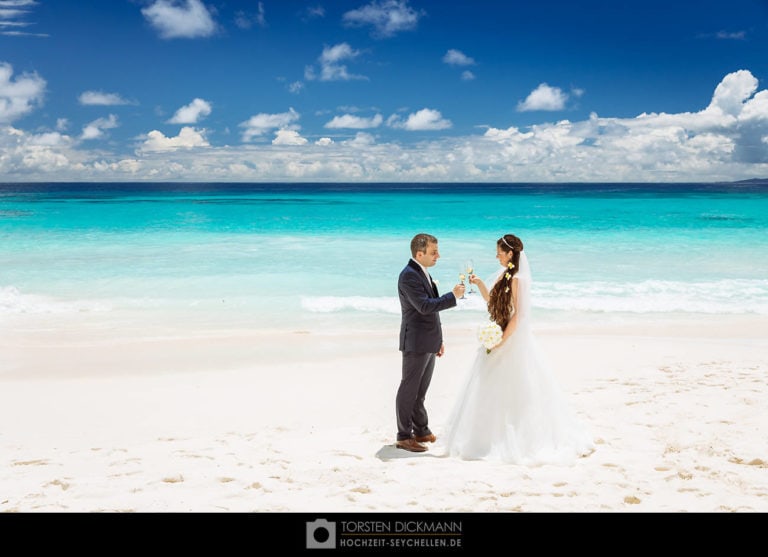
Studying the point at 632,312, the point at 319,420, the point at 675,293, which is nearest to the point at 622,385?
the point at 319,420

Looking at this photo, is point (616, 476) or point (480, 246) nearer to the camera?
point (616, 476)

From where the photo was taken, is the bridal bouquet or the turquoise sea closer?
the bridal bouquet

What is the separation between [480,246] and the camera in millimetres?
26391

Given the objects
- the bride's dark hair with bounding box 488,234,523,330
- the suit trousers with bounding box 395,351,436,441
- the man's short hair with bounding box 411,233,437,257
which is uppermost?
the man's short hair with bounding box 411,233,437,257

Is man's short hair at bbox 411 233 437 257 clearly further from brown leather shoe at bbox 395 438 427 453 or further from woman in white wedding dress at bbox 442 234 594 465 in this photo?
brown leather shoe at bbox 395 438 427 453

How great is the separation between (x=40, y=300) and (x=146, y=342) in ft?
17.0

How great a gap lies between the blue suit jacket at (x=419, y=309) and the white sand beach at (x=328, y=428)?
2.84 ft

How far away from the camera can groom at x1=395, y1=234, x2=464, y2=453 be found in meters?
4.92

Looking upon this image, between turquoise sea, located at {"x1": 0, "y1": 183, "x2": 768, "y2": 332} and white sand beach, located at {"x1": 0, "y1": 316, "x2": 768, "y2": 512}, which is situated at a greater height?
turquoise sea, located at {"x1": 0, "y1": 183, "x2": 768, "y2": 332}
